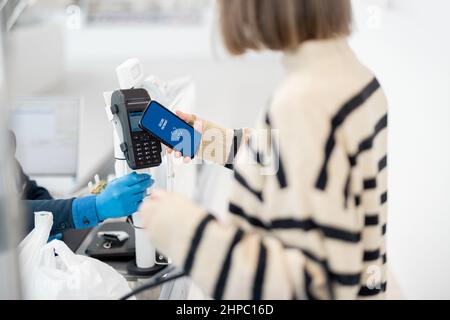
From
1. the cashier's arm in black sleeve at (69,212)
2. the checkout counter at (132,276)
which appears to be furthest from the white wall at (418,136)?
the cashier's arm in black sleeve at (69,212)

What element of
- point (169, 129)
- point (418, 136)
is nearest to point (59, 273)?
point (169, 129)

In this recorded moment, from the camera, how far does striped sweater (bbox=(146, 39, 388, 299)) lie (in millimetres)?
653

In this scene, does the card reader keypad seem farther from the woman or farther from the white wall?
the white wall

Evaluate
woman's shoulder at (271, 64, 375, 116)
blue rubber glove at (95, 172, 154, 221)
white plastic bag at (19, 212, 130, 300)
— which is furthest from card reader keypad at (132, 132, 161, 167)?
woman's shoulder at (271, 64, 375, 116)

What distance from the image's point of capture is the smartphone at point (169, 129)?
36.6 inches

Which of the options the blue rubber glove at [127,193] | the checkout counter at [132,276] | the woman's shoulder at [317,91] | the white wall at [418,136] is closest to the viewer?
the woman's shoulder at [317,91]

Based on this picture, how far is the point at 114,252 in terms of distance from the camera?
1.28m

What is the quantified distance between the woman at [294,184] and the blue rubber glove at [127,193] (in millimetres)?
349

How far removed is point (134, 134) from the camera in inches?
38.0

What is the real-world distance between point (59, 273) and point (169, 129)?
13.2 inches

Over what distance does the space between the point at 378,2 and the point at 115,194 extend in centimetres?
142

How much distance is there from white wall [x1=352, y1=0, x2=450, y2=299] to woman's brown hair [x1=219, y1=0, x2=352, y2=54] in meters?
0.86

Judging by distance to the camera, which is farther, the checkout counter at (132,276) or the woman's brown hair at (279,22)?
the checkout counter at (132,276)

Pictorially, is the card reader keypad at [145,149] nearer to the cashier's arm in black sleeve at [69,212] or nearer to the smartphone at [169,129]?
the smartphone at [169,129]
